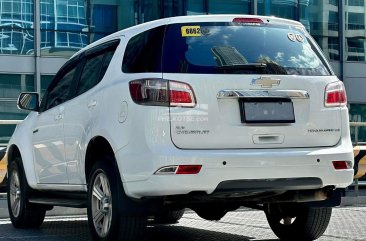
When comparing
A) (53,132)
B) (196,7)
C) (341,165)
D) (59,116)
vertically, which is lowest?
(341,165)

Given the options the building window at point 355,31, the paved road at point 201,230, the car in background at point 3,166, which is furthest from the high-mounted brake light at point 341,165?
the building window at point 355,31

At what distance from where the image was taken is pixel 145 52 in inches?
243

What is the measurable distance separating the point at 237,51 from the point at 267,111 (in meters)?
0.52

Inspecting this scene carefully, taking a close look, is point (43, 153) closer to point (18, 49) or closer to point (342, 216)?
point (342, 216)

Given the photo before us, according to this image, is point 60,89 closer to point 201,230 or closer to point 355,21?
point 201,230

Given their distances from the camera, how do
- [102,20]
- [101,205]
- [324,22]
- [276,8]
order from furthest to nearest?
[324,22] → [276,8] → [102,20] → [101,205]

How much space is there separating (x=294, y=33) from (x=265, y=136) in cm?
100

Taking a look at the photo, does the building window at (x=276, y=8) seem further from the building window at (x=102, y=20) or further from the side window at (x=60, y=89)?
the side window at (x=60, y=89)

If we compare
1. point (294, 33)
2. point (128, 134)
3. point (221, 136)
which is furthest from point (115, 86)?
point (294, 33)

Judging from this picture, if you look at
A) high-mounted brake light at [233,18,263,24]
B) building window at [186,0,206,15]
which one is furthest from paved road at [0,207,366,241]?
building window at [186,0,206,15]

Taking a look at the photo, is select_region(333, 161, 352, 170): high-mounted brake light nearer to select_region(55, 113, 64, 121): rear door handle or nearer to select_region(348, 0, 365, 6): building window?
select_region(55, 113, 64, 121): rear door handle

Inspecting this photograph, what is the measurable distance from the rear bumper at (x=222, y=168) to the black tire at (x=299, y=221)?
66 cm

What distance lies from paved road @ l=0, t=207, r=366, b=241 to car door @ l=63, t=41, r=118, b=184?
820mm

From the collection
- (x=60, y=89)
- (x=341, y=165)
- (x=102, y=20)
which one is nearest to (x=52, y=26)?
(x=102, y=20)
